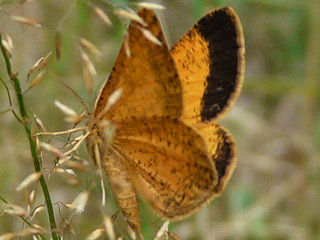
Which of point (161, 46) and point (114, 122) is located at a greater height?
point (161, 46)

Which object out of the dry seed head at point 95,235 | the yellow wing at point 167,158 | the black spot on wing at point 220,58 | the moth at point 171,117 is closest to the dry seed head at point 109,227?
the dry seed head at point 95,235

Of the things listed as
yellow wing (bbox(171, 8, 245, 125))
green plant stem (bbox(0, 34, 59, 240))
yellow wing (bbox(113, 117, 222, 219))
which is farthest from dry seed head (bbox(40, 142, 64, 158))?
yellow wing (bbox(171, 8, 245, 125))

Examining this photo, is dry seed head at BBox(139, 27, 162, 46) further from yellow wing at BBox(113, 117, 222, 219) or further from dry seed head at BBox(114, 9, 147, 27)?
yellow wing at BBox(113, 117, 222, 219)

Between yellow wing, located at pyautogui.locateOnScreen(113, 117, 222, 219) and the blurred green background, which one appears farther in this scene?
the blurred green background

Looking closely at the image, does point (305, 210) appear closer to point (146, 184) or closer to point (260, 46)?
point (260, 46)

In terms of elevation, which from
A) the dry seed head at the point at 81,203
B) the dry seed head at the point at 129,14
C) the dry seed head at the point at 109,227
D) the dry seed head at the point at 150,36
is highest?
the dry seed head at the point at 129,14

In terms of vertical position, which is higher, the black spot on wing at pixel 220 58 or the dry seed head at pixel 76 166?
the black spot on wing at pixel 220 58

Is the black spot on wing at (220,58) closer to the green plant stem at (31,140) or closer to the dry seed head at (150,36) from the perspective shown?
the dry seed head at (150,36)

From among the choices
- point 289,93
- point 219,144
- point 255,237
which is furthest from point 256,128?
point 219,144
